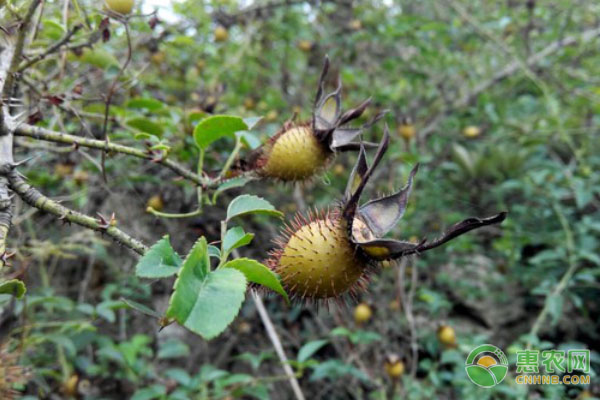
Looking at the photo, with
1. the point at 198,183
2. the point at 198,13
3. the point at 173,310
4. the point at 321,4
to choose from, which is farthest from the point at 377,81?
the point at 173,310

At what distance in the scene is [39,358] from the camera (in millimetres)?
1793

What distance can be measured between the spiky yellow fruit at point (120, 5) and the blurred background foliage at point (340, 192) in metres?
0.16

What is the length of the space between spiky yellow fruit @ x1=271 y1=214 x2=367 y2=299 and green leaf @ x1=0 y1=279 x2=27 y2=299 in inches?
16.9

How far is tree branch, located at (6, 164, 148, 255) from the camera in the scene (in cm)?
77

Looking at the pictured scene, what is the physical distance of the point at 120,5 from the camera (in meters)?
1.19

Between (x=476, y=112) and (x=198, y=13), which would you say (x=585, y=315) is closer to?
(x=476, y=112)

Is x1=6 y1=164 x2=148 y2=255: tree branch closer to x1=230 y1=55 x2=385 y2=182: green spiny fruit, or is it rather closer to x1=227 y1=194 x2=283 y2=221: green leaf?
x1=227 y1=194 x2=283 y2=221: green leaf

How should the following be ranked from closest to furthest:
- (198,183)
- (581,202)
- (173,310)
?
(173,310)
(198,183)
(581,202)

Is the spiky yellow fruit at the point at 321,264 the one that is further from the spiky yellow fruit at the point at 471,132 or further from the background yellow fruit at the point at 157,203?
the spiky yellow fruit at the point at 471,132

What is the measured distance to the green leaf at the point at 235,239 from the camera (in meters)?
0.81

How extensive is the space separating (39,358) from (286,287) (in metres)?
1.39

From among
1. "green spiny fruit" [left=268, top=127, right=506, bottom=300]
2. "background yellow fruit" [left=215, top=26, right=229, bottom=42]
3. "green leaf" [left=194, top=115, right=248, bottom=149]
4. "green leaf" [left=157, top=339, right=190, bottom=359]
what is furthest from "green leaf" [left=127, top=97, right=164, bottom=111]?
"background yellow fruit" [left=215, top=26, right=229, bottom=42]

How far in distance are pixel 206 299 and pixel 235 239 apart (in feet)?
0.68

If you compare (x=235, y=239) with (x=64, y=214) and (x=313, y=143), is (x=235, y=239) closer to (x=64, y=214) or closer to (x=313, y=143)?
(x=64, y=214)
